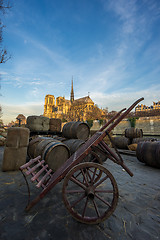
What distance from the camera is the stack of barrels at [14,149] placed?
4.52m

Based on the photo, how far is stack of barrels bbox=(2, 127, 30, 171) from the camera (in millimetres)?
4519

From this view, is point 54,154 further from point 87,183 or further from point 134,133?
point 134,133

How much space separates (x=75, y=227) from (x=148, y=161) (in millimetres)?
4723

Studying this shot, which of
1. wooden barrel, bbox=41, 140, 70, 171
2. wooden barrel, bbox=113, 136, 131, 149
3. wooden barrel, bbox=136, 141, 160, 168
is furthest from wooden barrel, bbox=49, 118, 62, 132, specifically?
wooden barrel, bbox=136, 141, 160, 168

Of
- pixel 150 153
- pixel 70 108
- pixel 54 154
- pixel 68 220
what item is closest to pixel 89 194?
pixel 68 220

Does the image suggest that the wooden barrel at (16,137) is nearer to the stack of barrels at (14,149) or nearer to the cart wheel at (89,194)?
the stack of barrels at (14,149)

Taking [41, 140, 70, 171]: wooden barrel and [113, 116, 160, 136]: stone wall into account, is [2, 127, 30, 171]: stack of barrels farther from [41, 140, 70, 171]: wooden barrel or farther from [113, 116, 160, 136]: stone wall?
[113, 116, 160, 136]: stone wall

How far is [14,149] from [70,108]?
43.0 meters

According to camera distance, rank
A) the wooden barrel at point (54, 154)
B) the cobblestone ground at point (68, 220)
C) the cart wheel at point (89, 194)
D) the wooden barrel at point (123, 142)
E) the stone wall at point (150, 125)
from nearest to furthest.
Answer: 1. the cobblestone ground at point (68, 220)
2. the cart wheel at point (89, 194)
3. the wooden barrel at point (54, 154)
4. the wooden barrel at point (123, 142)
5. the stone wall at point (150, 125)

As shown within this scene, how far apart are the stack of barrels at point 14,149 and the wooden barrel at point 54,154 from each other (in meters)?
1.22

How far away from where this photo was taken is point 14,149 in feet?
15.3

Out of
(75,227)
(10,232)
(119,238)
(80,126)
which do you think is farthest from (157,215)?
(80,126)

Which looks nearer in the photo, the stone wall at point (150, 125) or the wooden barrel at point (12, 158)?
the wooden barrel at point (12, 158)

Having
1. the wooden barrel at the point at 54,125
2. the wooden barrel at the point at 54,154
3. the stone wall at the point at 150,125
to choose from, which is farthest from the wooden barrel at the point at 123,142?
the stone wall at the point at 150,125
